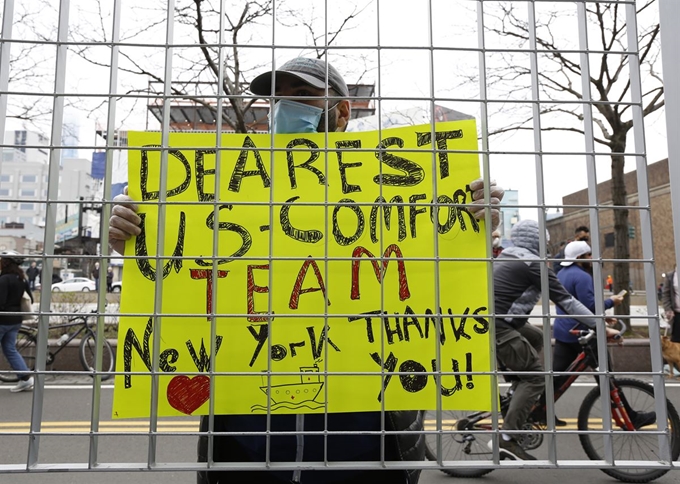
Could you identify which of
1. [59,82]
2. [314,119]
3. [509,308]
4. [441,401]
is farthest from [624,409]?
[59,82]

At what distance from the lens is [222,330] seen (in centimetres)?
97

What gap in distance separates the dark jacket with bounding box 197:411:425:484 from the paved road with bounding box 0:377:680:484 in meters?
1.56

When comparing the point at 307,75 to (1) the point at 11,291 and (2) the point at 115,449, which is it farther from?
(1) the point at 11,291

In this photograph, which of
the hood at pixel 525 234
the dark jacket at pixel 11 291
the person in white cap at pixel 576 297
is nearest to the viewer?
the hood at pixel 525 234

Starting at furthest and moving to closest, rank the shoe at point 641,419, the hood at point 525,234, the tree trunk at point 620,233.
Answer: the tree trunk at point 620,233 < the hood at point 525,234 < the shoe at point 641,419

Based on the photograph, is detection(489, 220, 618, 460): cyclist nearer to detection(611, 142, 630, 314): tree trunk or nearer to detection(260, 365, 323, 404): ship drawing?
detection(260, 365, 323, 404): ship drawing

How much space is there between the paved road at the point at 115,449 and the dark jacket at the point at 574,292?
82 cm

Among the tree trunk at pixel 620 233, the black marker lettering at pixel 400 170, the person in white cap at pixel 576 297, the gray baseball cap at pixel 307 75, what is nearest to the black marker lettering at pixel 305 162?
the black marker lettering at pixel 400 170

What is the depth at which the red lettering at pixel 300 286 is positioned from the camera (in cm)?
98

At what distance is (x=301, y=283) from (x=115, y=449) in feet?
13.3

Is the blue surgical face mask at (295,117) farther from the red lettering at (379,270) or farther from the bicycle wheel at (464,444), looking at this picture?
the bicycle wheel at (464,444)

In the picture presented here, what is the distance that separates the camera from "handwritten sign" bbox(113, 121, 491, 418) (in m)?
0.96

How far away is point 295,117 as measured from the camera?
1.13m

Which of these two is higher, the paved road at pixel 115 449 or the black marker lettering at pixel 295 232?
the black marker lettering at pixel 295 232
